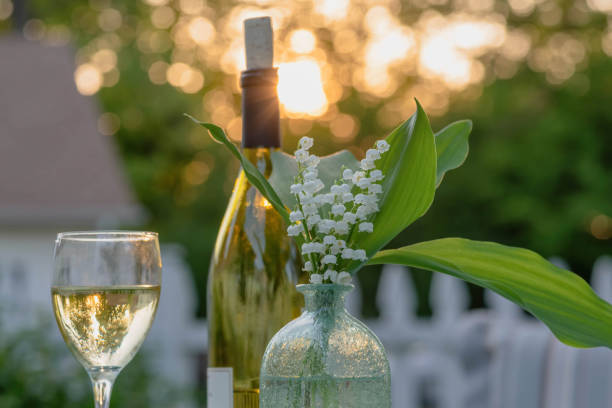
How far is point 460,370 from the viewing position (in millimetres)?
4418

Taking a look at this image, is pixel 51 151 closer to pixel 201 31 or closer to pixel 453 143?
pixel 201 31

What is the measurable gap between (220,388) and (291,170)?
14.7 inches

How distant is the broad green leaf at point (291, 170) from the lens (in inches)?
44.9

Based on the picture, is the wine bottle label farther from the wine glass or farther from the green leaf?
the green leaf

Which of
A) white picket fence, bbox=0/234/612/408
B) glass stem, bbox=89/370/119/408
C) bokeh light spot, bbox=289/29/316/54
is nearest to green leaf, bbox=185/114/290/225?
glass stem, bbox=89/370/119/408

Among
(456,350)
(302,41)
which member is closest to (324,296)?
(456,350)

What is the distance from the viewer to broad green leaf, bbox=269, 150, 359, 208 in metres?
1.14

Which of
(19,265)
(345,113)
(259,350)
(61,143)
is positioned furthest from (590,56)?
(259,350)

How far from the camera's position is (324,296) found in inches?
41.6

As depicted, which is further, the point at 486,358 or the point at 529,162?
the point at 529,162

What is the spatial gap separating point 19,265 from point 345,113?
10418mm

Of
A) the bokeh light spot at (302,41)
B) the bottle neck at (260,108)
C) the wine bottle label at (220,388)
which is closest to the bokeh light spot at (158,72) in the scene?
the bokeh light spot at (302,41)

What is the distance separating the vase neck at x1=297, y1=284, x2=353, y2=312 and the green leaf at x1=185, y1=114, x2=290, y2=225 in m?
0.11

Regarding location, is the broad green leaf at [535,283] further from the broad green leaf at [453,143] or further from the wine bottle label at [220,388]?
the wine bottle label at [220,388]
